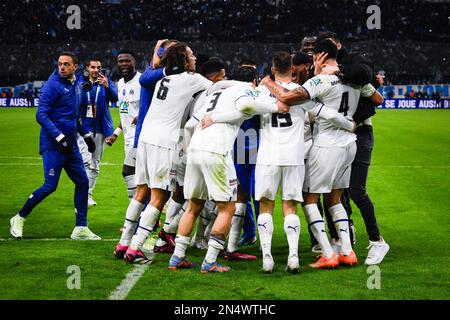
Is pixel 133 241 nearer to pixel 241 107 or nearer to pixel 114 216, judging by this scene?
pixel 241 107

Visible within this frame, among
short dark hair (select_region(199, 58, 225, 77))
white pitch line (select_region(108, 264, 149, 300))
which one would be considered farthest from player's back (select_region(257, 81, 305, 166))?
white pitch line (select_region(108, 264, 149, 300))

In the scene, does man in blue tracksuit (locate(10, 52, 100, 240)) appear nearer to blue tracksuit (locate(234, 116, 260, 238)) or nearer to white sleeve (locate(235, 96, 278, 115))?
blue tracksuit (locate(234, 116, 260, 238))

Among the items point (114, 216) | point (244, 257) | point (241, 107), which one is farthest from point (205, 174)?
point (114, 216)

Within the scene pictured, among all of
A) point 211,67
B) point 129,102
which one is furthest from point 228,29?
point 211,67

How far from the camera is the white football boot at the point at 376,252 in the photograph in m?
7.25

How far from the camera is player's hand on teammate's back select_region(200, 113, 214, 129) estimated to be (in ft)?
22.4

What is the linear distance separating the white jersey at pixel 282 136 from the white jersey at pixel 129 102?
355cm

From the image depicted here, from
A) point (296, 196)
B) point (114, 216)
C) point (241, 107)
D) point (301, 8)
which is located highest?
point (301, 8)

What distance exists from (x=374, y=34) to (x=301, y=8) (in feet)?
16.5

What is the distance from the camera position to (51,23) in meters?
44.1

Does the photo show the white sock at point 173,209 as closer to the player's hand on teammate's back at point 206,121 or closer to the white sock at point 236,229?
the white sock at point 236,229

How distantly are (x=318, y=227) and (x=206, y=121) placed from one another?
1.54m

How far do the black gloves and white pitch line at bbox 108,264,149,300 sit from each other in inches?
82.7

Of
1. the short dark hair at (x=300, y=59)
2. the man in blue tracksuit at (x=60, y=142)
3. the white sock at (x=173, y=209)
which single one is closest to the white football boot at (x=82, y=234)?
the man in blue tracksuit at (x=60, y=142)
